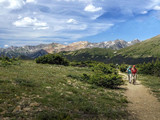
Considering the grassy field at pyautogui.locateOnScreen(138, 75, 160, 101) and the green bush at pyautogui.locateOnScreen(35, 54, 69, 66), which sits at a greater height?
the green bush at pyautogui.locateOnScreen(35, 54, 69, 66)

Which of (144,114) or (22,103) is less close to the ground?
(22,103)

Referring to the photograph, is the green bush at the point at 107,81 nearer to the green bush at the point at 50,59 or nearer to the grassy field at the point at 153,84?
the grassy field at the point at 153,84

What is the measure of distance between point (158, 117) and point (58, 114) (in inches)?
260

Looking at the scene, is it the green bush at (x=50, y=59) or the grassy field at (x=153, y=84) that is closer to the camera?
the grassy field at (x=153, y=84)

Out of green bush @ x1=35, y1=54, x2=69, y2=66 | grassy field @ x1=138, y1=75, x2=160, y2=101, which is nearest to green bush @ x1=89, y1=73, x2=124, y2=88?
grassy field @ x1=138, y1=75, x2=160, y2=101

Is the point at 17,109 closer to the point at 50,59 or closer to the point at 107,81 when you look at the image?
the point at 107,81

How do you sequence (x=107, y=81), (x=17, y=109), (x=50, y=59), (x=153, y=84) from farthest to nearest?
(x=50, y=59) → (x=153, y=84) → (x=107, y=81) → (x=17, y=109)

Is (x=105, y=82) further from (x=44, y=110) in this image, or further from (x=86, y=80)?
(x=44, y=110)

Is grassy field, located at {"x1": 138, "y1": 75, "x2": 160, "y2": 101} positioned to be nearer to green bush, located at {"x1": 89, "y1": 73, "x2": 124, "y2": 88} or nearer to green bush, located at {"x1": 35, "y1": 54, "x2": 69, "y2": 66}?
green bush, located at {"x1": 89, "y1": 73, "x2": 124, "y2": 88}

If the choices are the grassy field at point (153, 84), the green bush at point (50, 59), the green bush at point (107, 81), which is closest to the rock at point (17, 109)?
the green bush at point (107, 81)

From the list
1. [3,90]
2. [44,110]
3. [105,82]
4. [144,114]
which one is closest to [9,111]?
[44,110]

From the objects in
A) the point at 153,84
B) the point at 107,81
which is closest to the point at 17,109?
the point at 107,81

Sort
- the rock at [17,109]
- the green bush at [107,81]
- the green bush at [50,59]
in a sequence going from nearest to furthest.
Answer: the rock at [17,109] → the green bush at [107,81] → the green bush at [50,59]

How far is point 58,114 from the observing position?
750 centimetres
